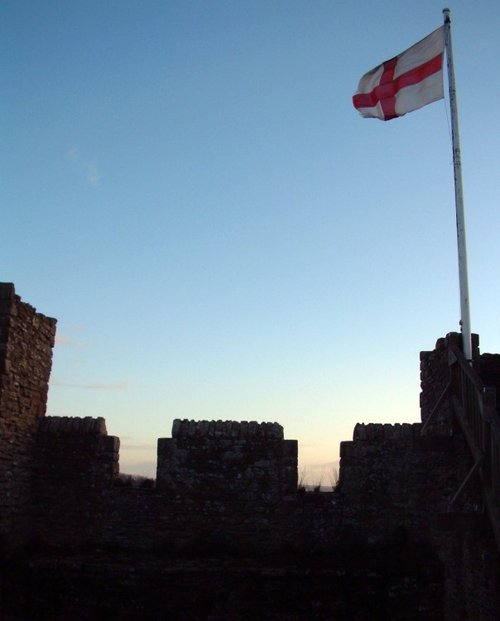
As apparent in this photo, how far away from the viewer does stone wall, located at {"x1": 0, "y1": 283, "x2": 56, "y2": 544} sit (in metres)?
9.95

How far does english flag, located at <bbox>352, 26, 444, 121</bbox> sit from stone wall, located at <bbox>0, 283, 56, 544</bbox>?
6014 millimetres

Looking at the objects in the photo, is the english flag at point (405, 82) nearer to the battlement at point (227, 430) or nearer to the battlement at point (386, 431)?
the battlement at point (386, 431)

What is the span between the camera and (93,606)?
9750 millimetres

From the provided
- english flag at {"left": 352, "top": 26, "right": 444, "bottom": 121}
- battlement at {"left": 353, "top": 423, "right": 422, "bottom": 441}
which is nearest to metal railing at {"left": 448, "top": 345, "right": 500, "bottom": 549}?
battlement at {"left": 353, "top": 423, "right": 422, "bottom": 441}

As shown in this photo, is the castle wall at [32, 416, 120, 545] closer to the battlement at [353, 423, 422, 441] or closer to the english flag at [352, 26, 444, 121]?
the battlement at [353, 423, 422, 441]

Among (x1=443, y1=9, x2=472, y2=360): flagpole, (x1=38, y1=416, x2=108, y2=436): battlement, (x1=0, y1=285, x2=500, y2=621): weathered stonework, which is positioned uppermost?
(x1=443, y1=9, x2=472, y2=360): flagpole

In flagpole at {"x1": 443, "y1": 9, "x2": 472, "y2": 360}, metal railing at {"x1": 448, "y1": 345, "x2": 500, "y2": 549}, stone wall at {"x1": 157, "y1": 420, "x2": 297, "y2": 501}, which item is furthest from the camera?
stone wall at {"x1": 157, "y1": 420, "x2": 297, "y2": 501}

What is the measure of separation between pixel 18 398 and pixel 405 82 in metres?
7.31

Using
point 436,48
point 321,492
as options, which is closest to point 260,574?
point 321,492

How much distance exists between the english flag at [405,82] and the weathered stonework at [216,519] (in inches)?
134

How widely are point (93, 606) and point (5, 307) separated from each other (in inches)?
174

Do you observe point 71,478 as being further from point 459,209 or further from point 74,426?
point 459,209

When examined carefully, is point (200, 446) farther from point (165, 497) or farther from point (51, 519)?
point (51, 519)

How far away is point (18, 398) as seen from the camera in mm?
10406
